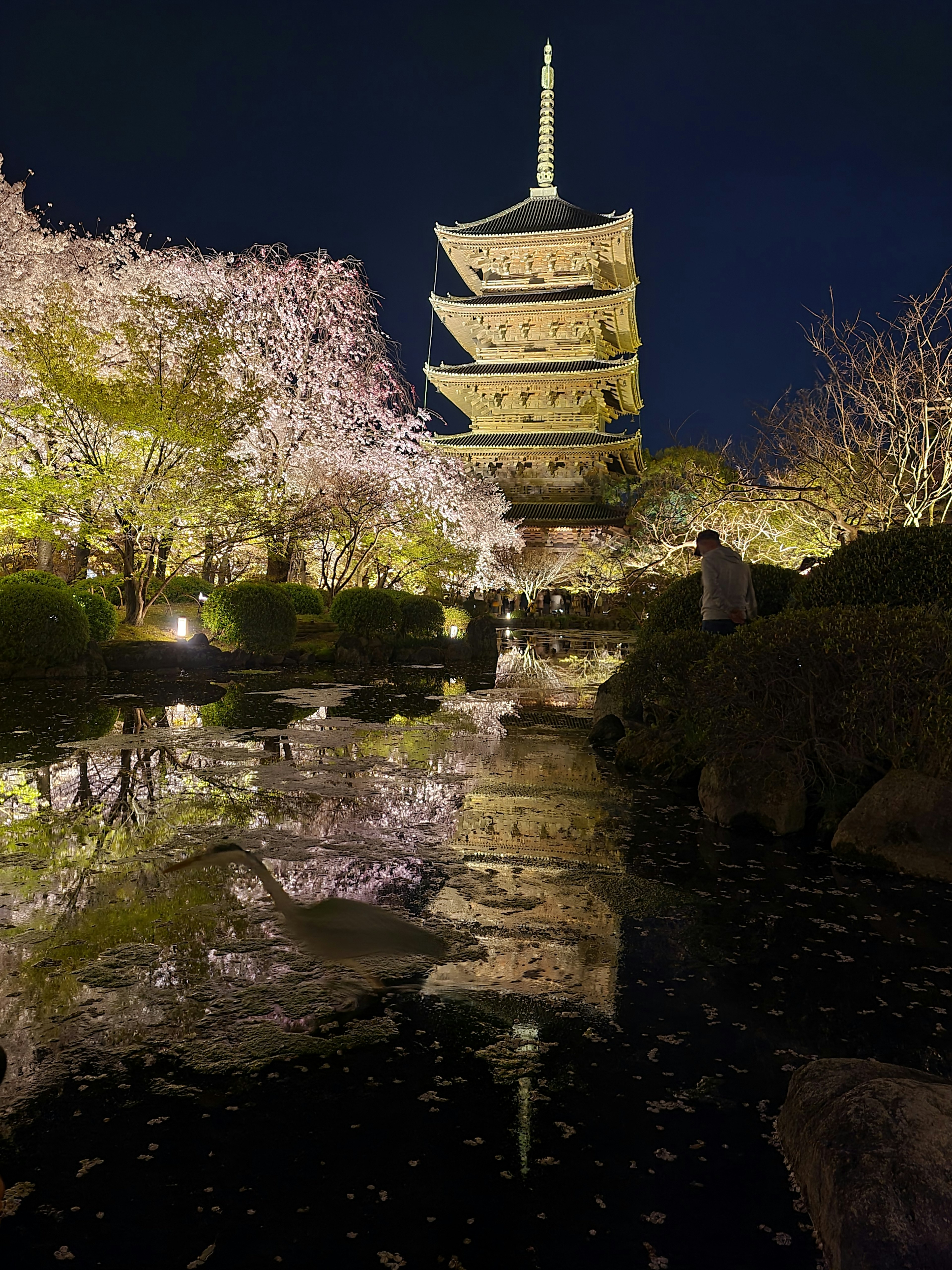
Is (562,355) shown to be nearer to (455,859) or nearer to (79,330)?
(79,330)

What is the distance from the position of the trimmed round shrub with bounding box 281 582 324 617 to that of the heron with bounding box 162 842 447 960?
20353 mm

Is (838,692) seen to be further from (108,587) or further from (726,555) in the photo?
(108,587)

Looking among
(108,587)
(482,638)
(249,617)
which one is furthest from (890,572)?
(108,587)

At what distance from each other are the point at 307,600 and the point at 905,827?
70.5 ft

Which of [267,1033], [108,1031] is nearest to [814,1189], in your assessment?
[267,1033]

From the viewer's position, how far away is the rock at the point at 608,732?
31.3 ft

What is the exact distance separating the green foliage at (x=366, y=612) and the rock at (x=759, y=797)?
1452cm

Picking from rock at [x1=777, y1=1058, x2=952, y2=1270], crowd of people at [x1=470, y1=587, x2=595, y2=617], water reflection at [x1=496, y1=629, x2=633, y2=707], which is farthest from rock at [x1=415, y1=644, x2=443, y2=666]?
crowd of people at [x1=470, y1=587, x2=595, y2=617]

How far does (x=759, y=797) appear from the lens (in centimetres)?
616

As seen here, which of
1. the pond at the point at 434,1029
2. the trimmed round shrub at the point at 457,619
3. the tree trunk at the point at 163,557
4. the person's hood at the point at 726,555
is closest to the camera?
the pond at the point at 434,1029

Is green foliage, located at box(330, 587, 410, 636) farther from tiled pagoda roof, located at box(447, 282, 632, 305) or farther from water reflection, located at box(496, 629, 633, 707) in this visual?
tiled pagoda roof, located at box(447, 282, 632, 305)

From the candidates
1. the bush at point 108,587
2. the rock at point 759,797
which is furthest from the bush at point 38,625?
the rock at point 759,797

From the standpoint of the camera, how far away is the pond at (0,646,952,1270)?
213cm

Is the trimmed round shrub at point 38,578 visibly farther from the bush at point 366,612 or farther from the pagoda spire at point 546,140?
the pagoda spire at point 546,140
